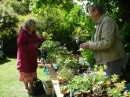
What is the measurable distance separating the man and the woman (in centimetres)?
171

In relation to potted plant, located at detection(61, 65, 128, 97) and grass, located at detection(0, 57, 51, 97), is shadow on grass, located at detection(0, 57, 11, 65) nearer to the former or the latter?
grass, located at detection(0, 57, 51, 97)

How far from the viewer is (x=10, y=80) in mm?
6152

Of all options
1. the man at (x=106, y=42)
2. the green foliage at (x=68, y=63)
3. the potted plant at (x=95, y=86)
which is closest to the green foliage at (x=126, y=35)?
the green foliage at (x=68, y=63)

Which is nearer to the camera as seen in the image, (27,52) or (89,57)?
(27,52)

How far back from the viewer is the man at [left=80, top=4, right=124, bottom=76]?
10.2 feet

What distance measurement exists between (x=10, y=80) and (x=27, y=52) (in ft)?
5.58

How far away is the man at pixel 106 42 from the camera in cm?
310

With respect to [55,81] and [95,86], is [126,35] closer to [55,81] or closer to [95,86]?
[55,81]

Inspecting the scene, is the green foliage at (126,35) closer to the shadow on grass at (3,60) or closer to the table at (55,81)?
the table at (55,81)

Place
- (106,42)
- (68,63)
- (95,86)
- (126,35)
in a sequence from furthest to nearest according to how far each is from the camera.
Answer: (126,35), (68,63), (106,42), (95,86)

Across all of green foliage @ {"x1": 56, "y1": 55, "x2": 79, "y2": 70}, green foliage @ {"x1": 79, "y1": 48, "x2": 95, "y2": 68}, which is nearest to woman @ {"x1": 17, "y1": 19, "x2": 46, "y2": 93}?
green foliage @ {"x1": 56, "y1": 55, "x2": 79, "y2": 70}

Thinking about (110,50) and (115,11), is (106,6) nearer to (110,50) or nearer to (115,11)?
(115,11)

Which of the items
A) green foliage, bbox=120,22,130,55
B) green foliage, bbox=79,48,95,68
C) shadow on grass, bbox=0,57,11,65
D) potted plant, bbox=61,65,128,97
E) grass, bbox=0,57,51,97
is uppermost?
green foliage, bbox=120,22,130,55

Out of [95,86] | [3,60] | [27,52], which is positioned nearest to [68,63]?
[27,52]
